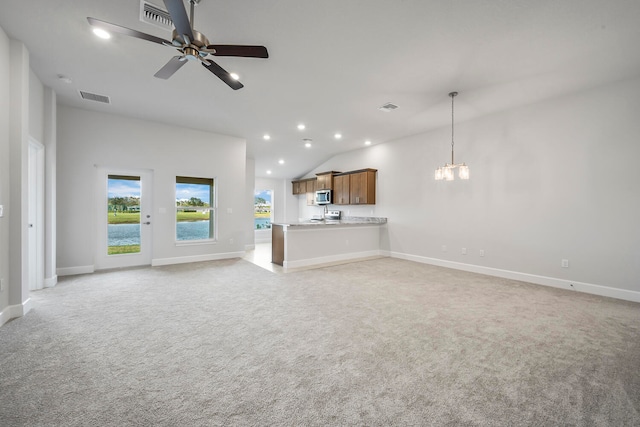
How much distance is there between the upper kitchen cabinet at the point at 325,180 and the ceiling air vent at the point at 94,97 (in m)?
5.52

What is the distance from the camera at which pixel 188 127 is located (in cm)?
594

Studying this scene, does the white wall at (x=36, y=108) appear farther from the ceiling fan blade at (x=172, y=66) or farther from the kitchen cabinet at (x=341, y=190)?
the kitchen cabinet at (x=341, y=190)

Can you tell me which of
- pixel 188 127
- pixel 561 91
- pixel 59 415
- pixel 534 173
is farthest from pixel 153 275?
pixel 561 91

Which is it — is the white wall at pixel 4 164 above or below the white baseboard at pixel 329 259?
above

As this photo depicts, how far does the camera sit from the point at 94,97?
4449 millimetres

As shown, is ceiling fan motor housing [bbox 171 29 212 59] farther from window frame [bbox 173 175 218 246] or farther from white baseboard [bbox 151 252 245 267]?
white baseboard [bbox 151 252 245 267]

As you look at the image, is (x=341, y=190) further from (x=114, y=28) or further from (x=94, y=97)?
(x=114, y=28)

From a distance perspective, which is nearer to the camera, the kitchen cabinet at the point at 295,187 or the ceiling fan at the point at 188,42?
the ceiling fan at the point at 188,42

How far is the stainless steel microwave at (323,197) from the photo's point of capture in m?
8.42

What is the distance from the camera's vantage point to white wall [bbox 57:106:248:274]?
A: 4.88 m

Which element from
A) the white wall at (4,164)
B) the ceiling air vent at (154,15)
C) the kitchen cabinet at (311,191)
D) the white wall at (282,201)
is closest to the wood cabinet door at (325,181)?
the kitchen cabinet at (311,191)

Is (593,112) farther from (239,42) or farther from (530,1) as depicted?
(239,42)

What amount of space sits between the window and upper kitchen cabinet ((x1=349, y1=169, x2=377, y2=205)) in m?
3.75

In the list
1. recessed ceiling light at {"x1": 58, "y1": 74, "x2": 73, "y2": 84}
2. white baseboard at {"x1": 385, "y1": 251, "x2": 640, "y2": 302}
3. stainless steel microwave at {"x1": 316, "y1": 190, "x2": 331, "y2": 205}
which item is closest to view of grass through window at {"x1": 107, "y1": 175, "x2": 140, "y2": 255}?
recessed ceiling light at {"x1": 58, "y1": 74, "x2": 73, "y2": 84}
